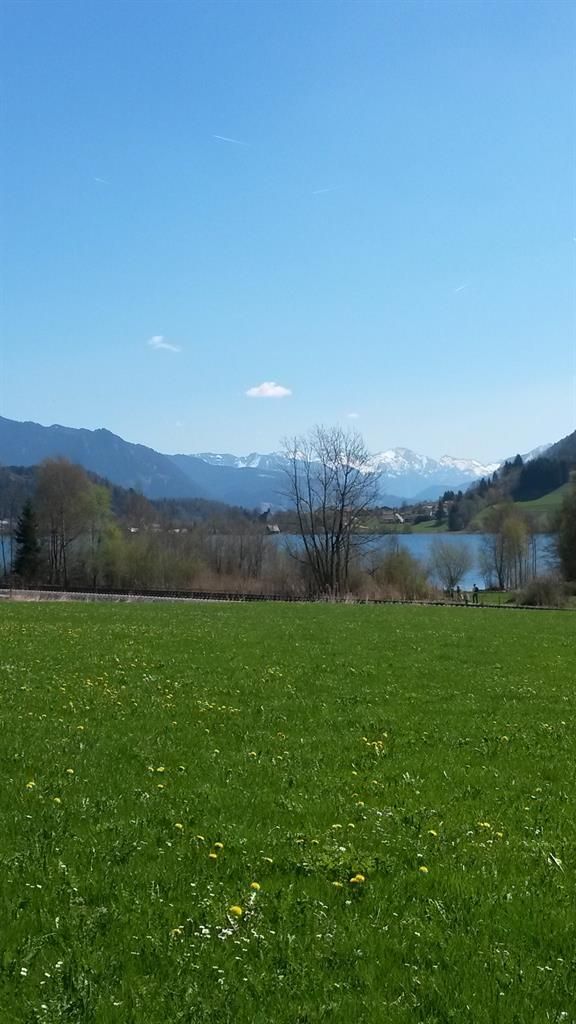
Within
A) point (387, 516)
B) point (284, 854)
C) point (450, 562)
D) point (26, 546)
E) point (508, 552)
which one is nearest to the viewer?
point (284, 854)

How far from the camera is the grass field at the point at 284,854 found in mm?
4406

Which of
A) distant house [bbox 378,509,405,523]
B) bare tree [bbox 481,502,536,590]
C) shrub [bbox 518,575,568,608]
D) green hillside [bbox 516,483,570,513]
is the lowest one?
shrub [bbox 518,575,568,608]

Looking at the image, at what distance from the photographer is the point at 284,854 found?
20.9ft

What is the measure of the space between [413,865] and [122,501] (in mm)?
146814

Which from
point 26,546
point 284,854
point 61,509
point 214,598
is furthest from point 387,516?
point 284,854

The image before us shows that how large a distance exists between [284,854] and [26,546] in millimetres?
90308

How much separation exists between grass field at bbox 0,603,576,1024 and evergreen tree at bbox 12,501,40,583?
264ft

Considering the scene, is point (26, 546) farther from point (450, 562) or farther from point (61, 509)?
point (450, 562)

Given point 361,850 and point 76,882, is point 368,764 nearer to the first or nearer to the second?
point 361,850

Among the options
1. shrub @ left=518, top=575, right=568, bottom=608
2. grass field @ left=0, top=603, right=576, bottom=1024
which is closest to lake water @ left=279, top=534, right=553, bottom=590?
shrub @ left=518, top=575, right=568, bottom=608

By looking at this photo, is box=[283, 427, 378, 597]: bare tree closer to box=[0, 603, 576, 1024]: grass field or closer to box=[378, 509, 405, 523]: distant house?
box=[378, 509, 405, 523]: distant house

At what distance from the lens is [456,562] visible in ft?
333

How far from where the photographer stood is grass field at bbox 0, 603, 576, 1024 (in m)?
4.41

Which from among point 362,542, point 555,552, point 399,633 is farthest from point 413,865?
point 555,552
